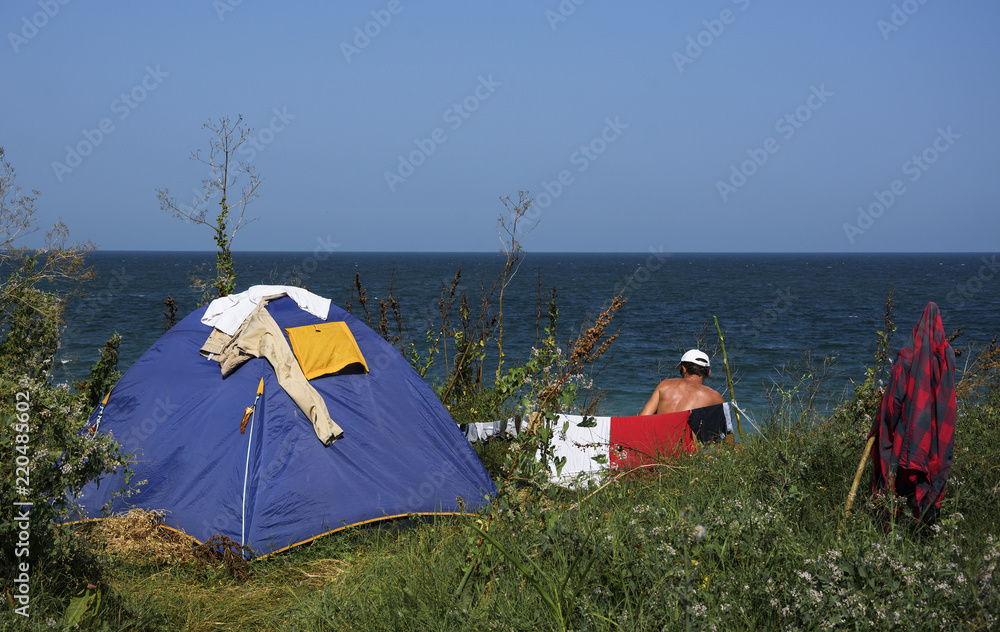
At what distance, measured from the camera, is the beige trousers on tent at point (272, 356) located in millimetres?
4875

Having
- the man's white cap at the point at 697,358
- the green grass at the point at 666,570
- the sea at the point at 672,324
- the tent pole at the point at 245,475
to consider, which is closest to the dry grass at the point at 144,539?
the green grass at the point at 666,570

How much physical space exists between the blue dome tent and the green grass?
0.40 m

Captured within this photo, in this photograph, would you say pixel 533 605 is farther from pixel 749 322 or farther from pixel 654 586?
pixel 749 322

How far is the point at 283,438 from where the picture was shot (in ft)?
15.8

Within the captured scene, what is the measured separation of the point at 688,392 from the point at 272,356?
3544 millimetres

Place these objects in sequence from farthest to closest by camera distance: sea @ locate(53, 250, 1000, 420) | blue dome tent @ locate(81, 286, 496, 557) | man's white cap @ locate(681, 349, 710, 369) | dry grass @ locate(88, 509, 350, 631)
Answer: sea @ locate(53, 250, 1000, 420) < man's white cap @ locate(681, 349, 710, 369) < blue dome tent @ locate(81, 286, 496, 557) < dry grass @ locate(88, 509, 350, 631)

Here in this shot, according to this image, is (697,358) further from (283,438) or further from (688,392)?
(283,438)

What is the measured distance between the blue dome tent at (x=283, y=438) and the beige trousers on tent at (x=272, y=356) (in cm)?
1

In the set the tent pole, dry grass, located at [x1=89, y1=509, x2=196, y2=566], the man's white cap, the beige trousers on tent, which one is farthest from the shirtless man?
dry grass, located at [x1=89, y1=509, x2=196, y2=566]

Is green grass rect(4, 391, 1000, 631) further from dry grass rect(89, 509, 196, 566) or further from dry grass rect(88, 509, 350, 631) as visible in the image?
dry grass rect(89, 509, 196, 566)

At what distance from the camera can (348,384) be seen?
5289mm

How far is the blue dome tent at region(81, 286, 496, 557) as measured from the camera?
4.60 m

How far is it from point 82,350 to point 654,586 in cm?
2278

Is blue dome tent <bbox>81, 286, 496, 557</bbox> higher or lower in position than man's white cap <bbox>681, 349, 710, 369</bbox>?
lower
